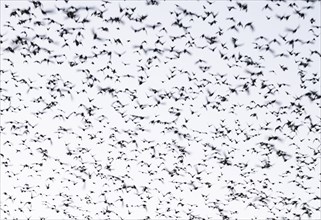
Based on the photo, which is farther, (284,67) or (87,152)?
(87,152)

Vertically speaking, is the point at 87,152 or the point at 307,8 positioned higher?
the point at 307,8

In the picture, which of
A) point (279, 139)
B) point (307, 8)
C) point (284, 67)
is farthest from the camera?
point (279, 139)

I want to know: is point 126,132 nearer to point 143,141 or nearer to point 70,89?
point 143,141

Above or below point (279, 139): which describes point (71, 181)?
below

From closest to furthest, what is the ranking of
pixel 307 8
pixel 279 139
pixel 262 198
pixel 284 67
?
pixel 307 8, pixel 284 67, pixel 279 139, pixel 262 198

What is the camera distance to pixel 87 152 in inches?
879

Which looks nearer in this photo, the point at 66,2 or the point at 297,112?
the point at 66,2

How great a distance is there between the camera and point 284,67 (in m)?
20.2

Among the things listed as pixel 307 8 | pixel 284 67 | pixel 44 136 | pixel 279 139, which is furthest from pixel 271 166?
pixel 44 136

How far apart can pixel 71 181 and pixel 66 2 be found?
6816mm

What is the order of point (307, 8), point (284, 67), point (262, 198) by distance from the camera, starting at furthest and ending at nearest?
point (262, 198)
point (284, 67)
point (307, 8)

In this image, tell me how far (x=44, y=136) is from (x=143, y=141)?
3.21 meters

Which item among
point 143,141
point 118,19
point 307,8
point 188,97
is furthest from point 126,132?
point 307,8

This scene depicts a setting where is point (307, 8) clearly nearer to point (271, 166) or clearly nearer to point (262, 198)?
point (271, 166)
